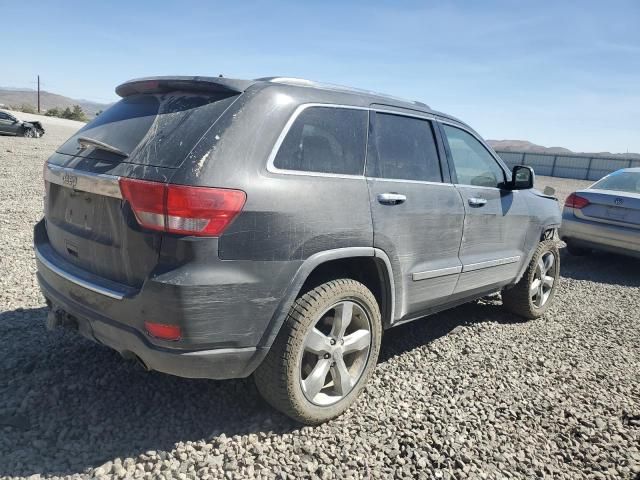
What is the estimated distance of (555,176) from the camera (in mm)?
40625

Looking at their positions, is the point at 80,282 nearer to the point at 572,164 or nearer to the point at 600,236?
the point at 600,236

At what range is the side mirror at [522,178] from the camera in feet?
14.0

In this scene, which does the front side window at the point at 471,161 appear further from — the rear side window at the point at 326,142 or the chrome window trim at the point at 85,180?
the chrome window trim at the point at 85,180

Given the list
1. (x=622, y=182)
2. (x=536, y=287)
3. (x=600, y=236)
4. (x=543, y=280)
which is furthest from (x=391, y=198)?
(x=622, y=182)

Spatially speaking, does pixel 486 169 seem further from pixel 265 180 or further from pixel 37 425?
pixel 37 425

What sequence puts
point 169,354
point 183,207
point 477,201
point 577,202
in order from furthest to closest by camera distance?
point 577,202
point 477,201
point 169,354
point 183,207

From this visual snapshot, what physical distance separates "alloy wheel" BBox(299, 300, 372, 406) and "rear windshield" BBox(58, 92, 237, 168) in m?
1.15

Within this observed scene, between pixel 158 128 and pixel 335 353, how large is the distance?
1529mm

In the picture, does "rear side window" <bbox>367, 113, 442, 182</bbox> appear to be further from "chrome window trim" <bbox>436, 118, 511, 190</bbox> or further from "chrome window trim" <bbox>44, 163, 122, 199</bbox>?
"chrome window trim" <bbox>44, 163, 122, 199</bbox>

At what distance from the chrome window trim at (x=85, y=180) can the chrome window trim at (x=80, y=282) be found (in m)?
0.45

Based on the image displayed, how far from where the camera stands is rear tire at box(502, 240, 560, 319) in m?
4.78

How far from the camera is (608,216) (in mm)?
7121

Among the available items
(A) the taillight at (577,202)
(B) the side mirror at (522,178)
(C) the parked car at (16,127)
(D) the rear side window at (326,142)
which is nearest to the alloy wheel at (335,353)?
(D) the rear side window at (326,142)

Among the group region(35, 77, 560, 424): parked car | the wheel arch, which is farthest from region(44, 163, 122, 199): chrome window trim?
the wheel arch
